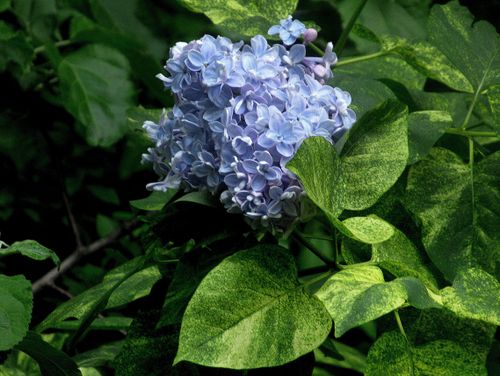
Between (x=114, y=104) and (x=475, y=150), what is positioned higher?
(x=475, y=150)

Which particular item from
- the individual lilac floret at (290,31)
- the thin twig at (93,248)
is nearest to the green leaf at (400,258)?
the individual lilac floret at (290,31)

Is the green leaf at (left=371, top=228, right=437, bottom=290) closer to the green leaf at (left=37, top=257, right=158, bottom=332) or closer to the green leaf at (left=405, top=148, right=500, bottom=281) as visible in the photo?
the green leaf at (left=405, top=148, right=500, bottom=281)

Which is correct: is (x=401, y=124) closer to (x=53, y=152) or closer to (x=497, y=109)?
(x=497, y=109)

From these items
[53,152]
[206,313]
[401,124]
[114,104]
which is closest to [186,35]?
[114,104]

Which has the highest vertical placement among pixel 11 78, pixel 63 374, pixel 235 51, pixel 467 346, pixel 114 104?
pixel 235 51

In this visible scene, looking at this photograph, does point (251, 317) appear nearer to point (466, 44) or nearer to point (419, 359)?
point (419, 359)

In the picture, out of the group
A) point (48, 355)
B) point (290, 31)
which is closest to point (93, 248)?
point (48, 355)
